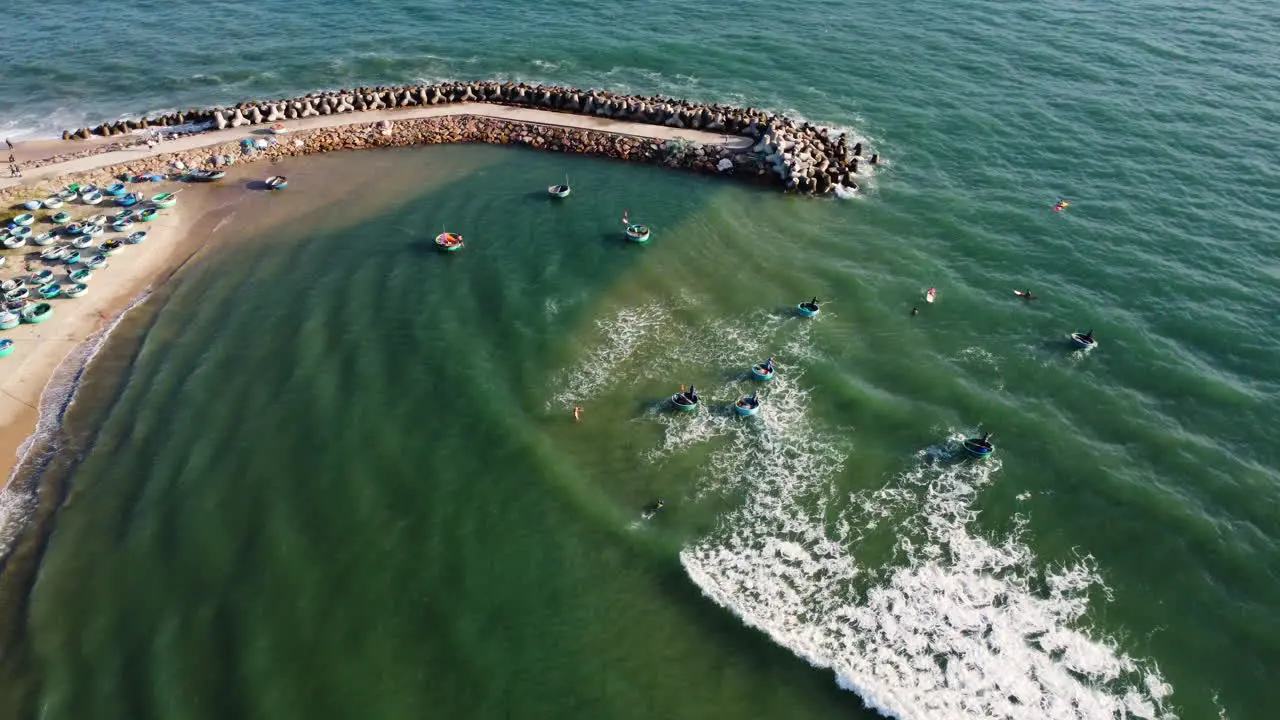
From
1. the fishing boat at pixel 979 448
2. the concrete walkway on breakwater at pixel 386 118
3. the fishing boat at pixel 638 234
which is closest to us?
the fishing boat at pixel 979 448

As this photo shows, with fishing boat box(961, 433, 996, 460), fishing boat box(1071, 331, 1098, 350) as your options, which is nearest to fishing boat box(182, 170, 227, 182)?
fishing boat box(961, 433, 996, 460)

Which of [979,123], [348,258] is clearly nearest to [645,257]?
[348,258]

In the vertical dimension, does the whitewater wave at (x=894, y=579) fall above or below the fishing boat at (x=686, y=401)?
below

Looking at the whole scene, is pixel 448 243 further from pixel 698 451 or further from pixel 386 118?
pixel 698 451

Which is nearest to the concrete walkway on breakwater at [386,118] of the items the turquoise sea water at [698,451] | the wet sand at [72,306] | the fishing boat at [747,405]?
the turquoise sea water at [698,451]

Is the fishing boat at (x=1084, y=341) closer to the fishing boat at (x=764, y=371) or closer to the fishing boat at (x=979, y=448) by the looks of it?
the fishing boat at (x=979, y=448)

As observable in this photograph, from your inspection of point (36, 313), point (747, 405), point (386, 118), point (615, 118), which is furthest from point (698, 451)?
point (386, 118)

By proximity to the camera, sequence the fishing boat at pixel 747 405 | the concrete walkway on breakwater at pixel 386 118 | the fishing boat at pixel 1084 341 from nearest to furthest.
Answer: the fishing boat at pixel 747 405
the fishing boat at pixel 1084 341
the concrete walkway on breakwater at pixel 386 118
